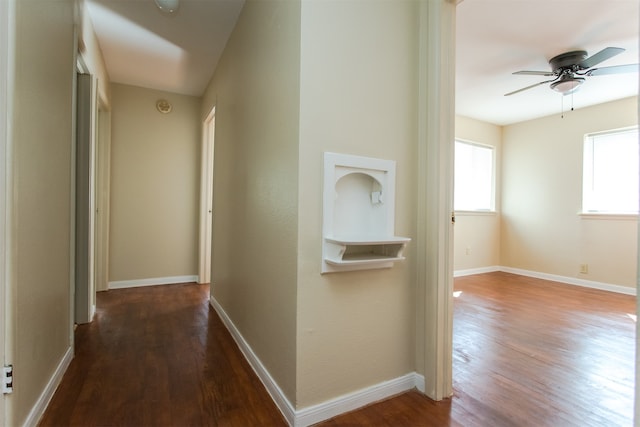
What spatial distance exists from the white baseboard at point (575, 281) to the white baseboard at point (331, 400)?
351 centimetres

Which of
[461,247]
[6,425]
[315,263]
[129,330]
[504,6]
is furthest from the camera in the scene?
[461,247]

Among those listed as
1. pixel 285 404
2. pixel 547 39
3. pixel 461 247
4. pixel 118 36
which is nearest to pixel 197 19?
pixel 118 36

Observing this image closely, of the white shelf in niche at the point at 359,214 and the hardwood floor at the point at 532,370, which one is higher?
the white shelf in niche at the point at 359,214

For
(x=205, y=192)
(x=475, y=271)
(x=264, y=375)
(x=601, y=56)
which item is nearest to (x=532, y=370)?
(x=264, y=375)

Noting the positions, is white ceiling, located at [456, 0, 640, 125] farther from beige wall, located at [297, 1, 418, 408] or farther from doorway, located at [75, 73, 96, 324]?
doorway, located at [75, 73, 96, 324]

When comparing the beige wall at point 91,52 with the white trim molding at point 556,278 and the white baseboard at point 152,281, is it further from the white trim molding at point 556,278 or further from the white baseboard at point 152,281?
the white trim molding at point 556,278

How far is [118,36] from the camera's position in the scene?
2.67 m

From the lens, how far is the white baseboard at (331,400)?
52.4 inches

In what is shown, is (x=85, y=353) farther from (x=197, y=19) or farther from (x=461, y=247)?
(x=461, y=247)

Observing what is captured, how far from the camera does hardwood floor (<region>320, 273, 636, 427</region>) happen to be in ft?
4.66

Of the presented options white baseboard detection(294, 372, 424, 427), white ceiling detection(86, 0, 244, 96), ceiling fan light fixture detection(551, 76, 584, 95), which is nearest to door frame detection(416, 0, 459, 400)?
white baseboard detection(294, 372, 424, 427)

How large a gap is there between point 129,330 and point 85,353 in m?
0.40

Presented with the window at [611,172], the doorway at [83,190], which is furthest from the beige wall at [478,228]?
the doorway at [83,190]

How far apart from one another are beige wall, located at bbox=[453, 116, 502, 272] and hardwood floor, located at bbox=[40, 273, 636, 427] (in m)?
1.71
